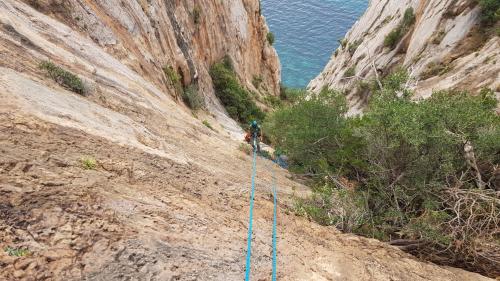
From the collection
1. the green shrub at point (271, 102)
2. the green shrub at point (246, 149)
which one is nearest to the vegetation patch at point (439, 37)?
the green shrub at point (271, 102)

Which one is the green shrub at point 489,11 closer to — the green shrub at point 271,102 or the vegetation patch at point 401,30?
the vegetation patch at point 401,30

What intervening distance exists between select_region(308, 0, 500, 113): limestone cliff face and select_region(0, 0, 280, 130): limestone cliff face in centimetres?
1269

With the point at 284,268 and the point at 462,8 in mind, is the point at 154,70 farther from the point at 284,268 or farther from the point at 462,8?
the point at 462,8

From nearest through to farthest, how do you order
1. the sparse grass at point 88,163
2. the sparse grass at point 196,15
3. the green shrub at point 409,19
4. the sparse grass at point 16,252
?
the sparse grass at point 16,252, the sparse grass at point 88,163, the sparse grass at point 196,15, the green shrub at point 409,19

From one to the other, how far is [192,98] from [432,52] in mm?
18814

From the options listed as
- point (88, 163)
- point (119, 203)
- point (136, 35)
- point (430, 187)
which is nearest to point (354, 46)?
point (136, 35)

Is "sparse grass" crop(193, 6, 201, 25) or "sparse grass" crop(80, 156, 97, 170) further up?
"sparse grass" crop(193, 6, 201, 25)

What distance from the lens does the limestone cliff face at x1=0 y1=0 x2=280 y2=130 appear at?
467 inches

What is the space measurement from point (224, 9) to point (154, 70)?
66.1 ft

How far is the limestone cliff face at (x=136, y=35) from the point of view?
11859mm

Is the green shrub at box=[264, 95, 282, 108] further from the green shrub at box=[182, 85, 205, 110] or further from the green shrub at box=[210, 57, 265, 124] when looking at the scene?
the green shrub at box=[182, 85, 205, 110]

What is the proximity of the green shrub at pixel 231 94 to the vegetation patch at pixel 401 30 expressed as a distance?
15.3 metres

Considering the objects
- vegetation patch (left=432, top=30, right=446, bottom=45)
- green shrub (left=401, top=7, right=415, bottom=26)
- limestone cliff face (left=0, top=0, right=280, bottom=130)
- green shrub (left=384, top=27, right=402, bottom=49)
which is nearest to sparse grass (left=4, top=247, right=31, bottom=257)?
limestone cliff face (left=0, top=0, right=280, bottom=130)

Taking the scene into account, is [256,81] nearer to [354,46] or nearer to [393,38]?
[354,46]
